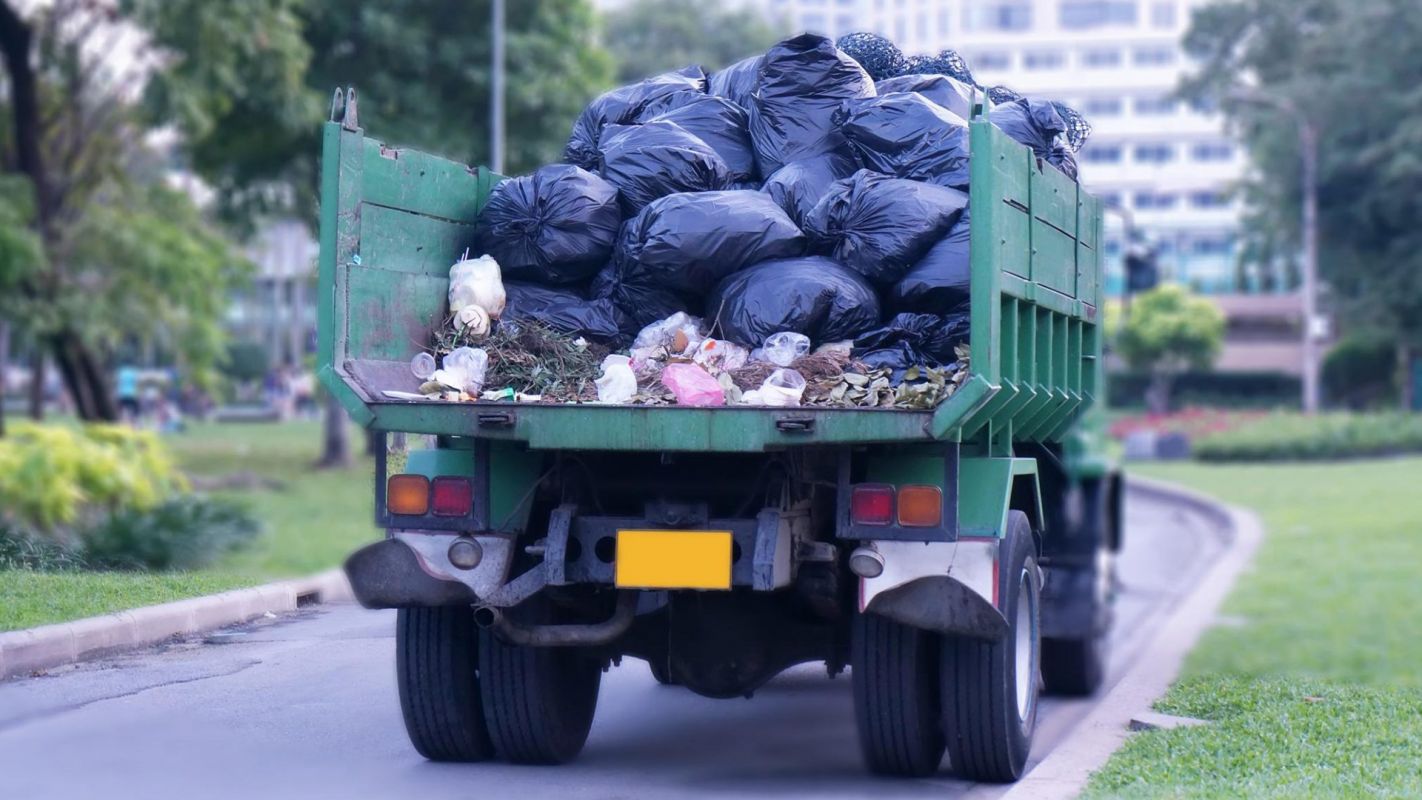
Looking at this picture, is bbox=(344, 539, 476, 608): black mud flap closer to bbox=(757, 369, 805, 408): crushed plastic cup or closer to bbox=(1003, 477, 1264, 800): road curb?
bbox=(757, 369, 805, 408): crushed plastic cup

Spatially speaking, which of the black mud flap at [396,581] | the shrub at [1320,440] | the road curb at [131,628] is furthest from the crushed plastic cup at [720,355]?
the shrub at [1320,440]

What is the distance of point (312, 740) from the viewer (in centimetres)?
561

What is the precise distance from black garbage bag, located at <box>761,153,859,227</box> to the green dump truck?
0.77 meters

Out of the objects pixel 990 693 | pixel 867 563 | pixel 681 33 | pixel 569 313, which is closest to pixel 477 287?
pixel 569 313

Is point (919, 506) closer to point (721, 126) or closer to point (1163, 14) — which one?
point (721, 126)

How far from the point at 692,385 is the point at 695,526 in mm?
424

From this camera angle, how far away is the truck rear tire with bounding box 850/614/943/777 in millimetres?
5199

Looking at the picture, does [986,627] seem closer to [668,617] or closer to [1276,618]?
[668,617]

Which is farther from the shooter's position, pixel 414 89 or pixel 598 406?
pixel 414 89

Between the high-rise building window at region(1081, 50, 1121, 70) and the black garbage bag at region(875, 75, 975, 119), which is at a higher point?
the high-rise building window at region(1081, 50, 1121, 70)

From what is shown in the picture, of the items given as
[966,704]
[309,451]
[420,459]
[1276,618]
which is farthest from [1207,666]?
[309,451]

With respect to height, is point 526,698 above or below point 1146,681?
above

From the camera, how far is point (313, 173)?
891 inches

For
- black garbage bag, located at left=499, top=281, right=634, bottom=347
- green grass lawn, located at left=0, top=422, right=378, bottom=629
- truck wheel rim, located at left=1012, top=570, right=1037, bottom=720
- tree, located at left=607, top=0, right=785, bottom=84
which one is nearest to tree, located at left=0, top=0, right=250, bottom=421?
green grass lawn, located at left=0, top=422, right=378, bottom=629
